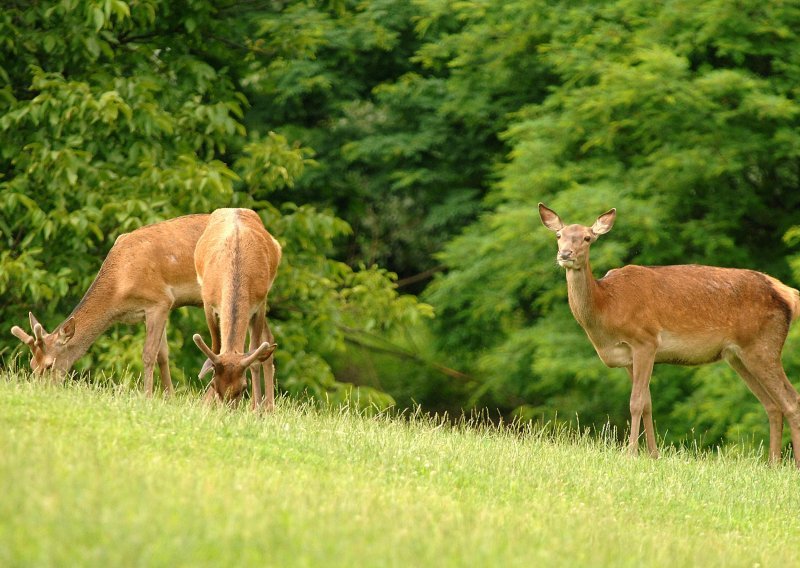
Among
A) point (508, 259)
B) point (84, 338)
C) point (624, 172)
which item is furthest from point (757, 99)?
point (84, 338)

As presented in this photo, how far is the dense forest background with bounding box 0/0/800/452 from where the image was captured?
15.9 meters

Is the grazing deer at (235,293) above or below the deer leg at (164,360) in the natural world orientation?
above

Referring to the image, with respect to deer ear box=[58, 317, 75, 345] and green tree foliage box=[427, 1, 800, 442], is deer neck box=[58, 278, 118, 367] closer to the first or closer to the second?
deer ear box=[58, 317, 75, 345]


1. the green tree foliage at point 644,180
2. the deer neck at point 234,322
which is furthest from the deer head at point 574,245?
the green tree foliage at point 644,180

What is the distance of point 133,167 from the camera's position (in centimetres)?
1689

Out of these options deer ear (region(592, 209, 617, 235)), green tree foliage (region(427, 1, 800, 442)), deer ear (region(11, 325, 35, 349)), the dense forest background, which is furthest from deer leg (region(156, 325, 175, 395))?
green tree foliage (region(427, 1, 800, 442))

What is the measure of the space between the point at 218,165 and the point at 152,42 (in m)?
3.39

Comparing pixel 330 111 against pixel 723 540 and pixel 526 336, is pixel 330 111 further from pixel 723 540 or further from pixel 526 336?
pixel 723 540

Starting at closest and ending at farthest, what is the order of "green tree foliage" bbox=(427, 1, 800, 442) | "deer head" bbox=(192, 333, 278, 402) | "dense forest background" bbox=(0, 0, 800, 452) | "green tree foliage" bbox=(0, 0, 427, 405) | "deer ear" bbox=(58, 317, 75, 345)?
1. "deer head" bbox=(192, 333, 278, 402)
2. "deer ear" bbox=(58, 317, 75, 345)
3. "green tree foliage" bbox=(0, 0, 427, 405)
4. "dense forest background" bbox=(0, 0, 800, 452)
5. "green tree foliage" bbox=(427, 1, 800, 442)

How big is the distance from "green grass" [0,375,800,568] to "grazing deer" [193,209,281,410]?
483 mm

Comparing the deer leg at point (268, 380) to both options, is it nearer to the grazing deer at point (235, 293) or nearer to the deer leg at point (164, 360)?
the grazing deer at point (235, 293)

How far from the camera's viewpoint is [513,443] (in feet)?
36.6

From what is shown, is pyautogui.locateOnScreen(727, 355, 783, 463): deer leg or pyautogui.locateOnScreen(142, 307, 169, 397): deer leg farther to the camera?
pyautogui.locateOnScreen(727, 355, 783, 463): deer leg

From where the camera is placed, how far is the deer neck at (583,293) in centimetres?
1266
